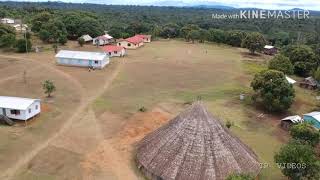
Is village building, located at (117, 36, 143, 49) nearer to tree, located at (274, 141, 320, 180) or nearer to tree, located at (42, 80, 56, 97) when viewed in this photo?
tree, located at (42, 80, 56, 97)

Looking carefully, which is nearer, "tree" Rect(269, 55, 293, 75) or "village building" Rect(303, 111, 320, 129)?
"village building" Rect(303, 111, 320, 129)

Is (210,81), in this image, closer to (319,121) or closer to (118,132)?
(319,121)

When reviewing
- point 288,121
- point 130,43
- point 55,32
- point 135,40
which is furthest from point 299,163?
point 55,32

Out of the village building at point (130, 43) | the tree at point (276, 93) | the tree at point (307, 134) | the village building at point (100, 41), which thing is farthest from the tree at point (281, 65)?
the village building at point (100, 41)

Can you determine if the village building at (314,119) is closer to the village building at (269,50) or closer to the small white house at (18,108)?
the small white house at (18,108)

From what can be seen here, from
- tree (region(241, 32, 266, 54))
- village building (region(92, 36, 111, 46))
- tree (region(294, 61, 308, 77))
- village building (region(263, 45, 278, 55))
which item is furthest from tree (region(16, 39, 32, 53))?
village building (region(263, 45, 278, 55))
